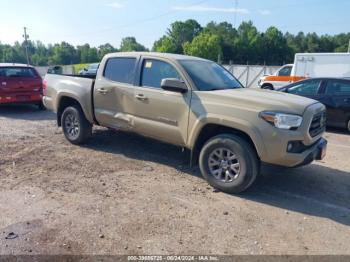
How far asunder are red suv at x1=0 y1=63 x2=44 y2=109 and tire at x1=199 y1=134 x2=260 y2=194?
8.24 meters

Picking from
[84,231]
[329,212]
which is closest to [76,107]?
[84,231]

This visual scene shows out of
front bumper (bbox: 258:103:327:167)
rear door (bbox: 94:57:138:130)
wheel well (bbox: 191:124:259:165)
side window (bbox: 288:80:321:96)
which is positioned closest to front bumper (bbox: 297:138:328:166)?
front bumper (bbox: 258:103:327:167)

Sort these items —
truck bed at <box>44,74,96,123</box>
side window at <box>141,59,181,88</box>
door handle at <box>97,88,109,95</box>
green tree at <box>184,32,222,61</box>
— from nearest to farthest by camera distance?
1. side window at <box>141,59,181,88</box>
2. door handle at <box>97,88,109,95</box>
3. truck bed at <box>44,74,96,123</box>
4. green tree at <box>184,32,222,61</box>

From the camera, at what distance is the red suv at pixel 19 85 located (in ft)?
36.0

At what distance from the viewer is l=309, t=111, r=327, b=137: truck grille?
4.67 meters

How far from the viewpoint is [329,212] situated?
171 inches

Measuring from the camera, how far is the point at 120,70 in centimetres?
616

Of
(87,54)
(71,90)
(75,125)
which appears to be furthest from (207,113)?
(87,54)

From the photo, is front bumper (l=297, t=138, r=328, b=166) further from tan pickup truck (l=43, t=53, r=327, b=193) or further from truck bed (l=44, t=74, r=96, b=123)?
truck bed (l=44, t=74, r=96, b=123)

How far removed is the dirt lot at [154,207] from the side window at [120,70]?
1.41m

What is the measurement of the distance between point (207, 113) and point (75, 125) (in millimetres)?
3253

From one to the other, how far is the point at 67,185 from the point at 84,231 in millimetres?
1421

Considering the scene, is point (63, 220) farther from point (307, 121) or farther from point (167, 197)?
point (307, 121)

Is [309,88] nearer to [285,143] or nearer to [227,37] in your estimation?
[285,143]
